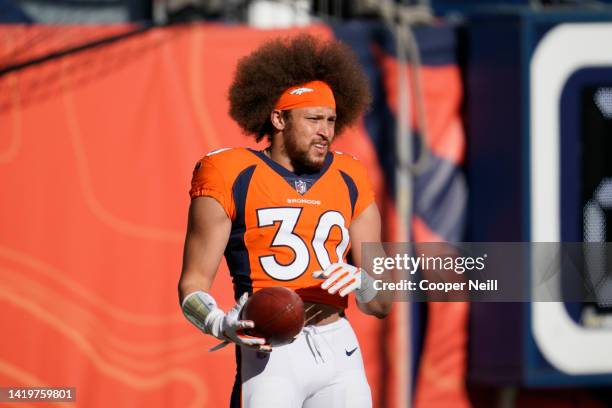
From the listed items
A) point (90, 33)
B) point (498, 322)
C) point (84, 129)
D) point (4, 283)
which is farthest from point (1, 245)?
point (498, 322)

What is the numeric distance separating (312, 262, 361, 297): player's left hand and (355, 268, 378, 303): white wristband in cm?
17

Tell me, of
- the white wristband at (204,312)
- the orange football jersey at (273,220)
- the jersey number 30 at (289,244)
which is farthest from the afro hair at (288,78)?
the white wristband at (204,312)

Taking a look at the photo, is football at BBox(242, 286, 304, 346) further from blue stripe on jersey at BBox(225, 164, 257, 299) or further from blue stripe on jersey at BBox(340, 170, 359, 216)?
blue stripe on jersey at BBox(340, 170, 359, 216)

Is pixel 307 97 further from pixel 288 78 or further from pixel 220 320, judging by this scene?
pixel 220 320

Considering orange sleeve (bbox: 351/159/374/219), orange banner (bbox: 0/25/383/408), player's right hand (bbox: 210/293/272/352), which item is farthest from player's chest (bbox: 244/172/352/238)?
orange banner (bbox: 0/25/383/408)

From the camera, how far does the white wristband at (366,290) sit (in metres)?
4.37

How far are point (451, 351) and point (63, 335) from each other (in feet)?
7.04

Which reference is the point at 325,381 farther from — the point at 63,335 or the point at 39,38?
the point at 39,38

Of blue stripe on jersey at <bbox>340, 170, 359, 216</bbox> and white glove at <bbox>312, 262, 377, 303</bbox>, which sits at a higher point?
blue stripe on jersey at <bbox>340, 170, 359, 216</bbox>

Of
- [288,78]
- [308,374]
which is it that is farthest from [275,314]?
[288,78]

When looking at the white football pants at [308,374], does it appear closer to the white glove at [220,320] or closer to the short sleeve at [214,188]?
the white glove at [220,320]

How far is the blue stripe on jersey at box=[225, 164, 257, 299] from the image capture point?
169 inches

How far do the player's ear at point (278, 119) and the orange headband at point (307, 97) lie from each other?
0.07 feet

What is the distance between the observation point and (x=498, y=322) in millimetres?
6633
